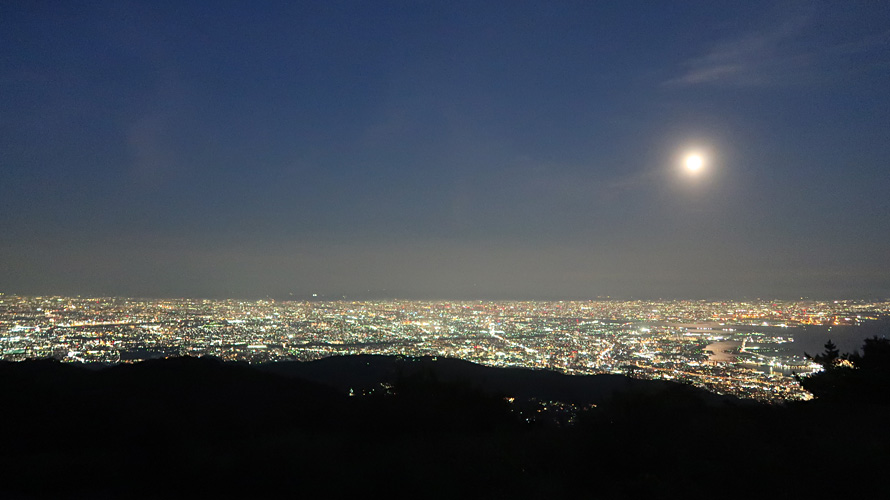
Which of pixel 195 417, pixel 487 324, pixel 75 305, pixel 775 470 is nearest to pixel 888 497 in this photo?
pixel 775 470

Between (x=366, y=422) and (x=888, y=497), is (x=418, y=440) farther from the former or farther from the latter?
(x=888, y=497)

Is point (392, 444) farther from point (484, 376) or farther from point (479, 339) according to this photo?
point (479, 339)

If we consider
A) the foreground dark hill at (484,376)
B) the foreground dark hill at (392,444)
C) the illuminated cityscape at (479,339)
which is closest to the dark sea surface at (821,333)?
the illuminated cityscape at (479,339)

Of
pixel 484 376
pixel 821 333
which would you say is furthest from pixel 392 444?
pixel 821 333

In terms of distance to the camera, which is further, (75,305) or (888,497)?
(75,305)

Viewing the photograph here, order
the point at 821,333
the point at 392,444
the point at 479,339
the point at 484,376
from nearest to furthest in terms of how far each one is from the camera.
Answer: the point at 392,444, the point at 484,376, the point at 821,333, the point at 479,339

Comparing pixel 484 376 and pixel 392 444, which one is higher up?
pixel 392 444
